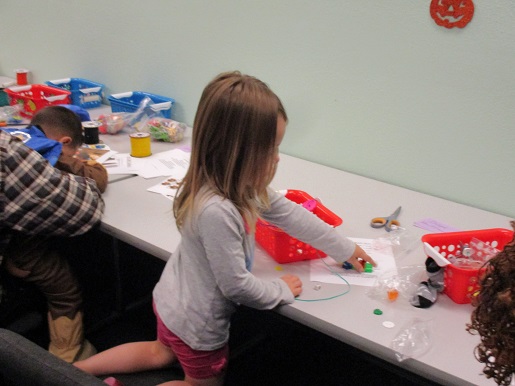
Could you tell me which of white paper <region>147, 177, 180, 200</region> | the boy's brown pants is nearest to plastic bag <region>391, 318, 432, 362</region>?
white paper <region>147, 177, 180, 200</region>

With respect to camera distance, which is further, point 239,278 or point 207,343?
point 207,343

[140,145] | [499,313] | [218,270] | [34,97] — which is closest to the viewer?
[499,313]

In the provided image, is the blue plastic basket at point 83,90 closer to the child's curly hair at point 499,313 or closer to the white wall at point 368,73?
the white wall at point 368,73

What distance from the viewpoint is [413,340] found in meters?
1.09

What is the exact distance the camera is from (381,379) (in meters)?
2.00

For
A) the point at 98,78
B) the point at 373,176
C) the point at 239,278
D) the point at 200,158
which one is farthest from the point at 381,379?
the point at 98,78

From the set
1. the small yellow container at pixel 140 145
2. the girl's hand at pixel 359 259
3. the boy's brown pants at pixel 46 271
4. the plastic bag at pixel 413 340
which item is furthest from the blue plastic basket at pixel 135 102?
the plastic bag at pixel 413 340

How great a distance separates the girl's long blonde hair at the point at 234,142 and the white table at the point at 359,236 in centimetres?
26

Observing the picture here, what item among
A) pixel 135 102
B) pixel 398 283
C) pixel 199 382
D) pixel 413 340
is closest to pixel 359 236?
pixel 398 283

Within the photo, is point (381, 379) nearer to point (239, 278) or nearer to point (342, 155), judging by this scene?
point (342, 155)

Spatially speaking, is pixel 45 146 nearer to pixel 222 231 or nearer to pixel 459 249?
pixel 222 231

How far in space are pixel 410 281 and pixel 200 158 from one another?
597mm

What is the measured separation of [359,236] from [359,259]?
164 millimetres

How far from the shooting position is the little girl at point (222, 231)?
117cm
